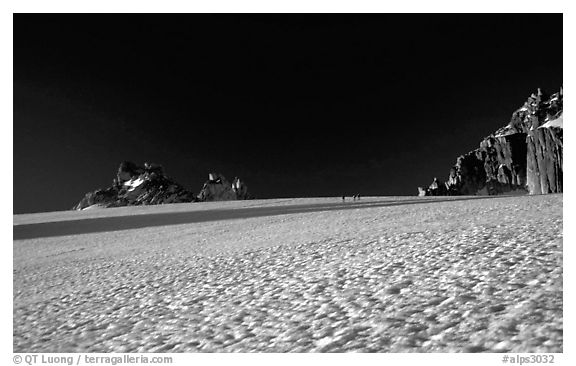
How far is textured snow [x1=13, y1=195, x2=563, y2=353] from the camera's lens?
266 inches

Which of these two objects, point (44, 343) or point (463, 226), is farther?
point (463, 226)

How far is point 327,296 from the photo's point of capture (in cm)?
893

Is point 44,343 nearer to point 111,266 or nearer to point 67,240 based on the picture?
point 111,266

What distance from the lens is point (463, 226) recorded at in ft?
50.2

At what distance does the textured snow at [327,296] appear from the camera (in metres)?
6.75

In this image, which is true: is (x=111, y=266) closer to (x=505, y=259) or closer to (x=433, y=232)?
(x=433, y=232)

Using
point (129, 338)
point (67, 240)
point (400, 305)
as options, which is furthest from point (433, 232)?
point (67, 240)

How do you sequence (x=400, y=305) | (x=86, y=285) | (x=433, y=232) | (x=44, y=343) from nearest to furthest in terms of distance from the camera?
(x=400, y=305) → (x=44, y=343) → (x=86, y=285) → (x=433, y=232)
